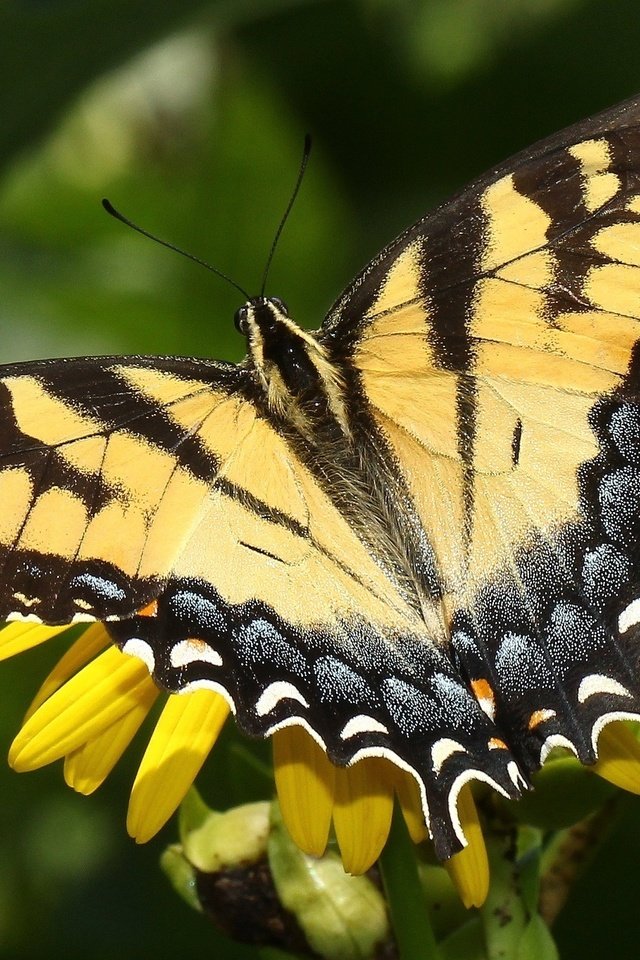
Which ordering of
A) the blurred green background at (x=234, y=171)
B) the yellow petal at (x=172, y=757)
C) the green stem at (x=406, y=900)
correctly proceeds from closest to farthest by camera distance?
the green stem at (x=406, y=900) < the yellow petal at (x=172, y=757) < the blurred green background at (x=234, y=171)

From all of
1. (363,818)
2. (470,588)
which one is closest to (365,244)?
(470,588)

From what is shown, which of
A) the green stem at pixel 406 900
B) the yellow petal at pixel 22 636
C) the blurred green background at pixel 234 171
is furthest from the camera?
the blurred green background at pixel 234 171

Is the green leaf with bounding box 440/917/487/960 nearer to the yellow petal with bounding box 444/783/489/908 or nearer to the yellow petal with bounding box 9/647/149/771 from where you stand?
the yellow petal with bounding box 444/783/489/908

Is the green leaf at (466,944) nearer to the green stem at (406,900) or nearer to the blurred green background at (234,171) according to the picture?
the green stem at (406,900)

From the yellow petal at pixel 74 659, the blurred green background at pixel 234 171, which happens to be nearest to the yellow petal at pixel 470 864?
the yellow petal at pixel 74 659

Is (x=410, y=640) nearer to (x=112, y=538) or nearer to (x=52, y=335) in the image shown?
(x=112, y=538)

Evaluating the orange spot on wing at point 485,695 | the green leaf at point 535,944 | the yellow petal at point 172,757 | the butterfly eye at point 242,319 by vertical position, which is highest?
the butterfly eye at point 242,319

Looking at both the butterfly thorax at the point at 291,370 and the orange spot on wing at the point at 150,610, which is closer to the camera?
the orange spot on wing at the point at 150,610
